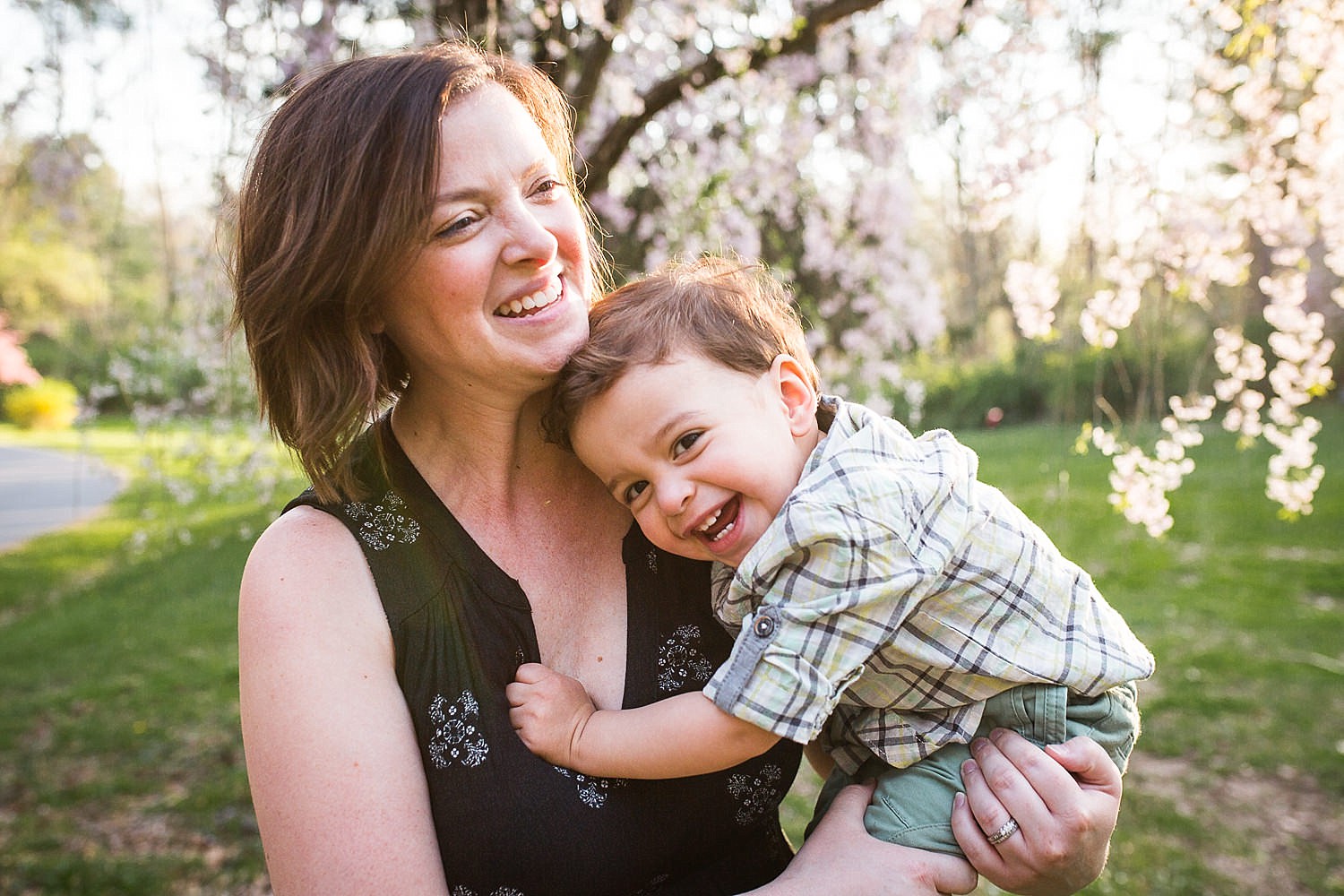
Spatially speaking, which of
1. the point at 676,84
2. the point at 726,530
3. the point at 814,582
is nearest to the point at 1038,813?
the point at 814,582

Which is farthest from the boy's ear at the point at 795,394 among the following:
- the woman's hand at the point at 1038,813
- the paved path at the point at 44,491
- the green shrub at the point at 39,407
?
the green shrub at the point at 39,407

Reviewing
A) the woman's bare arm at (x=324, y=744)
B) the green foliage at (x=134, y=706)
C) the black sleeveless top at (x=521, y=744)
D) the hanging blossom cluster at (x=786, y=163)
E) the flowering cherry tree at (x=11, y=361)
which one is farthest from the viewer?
the flowering cherry tree at (x=11, y=361)

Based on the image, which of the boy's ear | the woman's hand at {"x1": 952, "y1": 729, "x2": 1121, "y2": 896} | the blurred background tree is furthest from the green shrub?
the woman's hand at {"x1": 952, "y1": 729, "x2": 1121, "y2": 896}

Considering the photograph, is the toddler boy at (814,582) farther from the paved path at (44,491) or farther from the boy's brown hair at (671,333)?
the paved path at (44,491)

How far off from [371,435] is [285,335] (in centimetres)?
21

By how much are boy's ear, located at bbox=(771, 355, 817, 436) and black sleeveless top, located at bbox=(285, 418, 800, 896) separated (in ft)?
1.04

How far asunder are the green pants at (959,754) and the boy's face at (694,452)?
Answer: 0.43 metres

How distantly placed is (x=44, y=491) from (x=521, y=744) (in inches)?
617

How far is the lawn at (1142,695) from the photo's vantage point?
441 centimetres

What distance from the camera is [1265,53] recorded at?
2920 mm

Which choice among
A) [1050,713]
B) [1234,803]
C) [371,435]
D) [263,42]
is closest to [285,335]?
[371,435]

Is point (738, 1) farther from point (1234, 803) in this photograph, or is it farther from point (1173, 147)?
point (1234, 803)

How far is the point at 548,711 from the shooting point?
4.85 ft

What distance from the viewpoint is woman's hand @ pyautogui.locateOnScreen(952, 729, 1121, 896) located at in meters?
1.46
